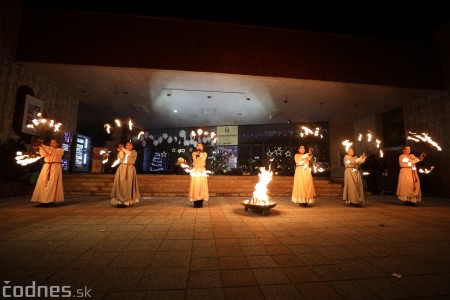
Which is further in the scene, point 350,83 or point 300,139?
point 300,139

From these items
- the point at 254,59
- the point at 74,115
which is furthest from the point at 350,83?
the point at 74,115

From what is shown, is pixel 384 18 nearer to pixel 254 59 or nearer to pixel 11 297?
pixel 254 59

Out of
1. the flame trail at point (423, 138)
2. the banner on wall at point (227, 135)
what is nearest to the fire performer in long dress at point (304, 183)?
the flame trail at point (423, 138)

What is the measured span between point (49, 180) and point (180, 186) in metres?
4.94

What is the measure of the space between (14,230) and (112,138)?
16.4m

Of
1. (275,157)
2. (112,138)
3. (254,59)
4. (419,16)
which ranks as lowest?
(275,157)

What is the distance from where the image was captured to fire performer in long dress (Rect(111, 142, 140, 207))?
6764mm

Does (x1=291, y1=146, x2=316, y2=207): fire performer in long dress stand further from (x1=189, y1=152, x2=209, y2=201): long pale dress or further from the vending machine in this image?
the vending machine

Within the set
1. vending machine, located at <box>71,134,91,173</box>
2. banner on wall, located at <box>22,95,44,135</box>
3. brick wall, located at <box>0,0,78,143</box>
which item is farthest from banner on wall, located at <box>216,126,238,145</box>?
brick wall, located at <box>0,0,78,143</box>

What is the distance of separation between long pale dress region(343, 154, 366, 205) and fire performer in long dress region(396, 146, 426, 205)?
6.09 ft

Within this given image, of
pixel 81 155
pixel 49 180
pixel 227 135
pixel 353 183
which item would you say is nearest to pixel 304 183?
pixel 353 183

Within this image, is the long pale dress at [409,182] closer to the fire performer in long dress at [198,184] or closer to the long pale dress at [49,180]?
the fire performer in long dress at [198,184]

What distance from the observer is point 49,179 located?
6.72m

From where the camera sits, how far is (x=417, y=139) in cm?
1186
